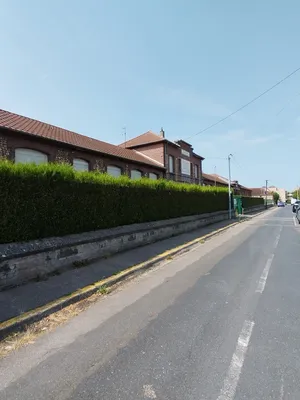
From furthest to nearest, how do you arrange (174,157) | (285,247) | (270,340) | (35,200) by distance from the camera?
1. (174,157)
2. (285,247)
3. (35,200)
4. (270,340)

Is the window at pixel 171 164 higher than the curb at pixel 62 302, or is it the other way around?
the window at pixel 171 164

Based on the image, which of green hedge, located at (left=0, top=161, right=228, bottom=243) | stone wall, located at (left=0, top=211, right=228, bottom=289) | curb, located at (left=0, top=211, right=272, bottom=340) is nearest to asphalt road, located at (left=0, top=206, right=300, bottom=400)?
curb, located at (left=0, top=211, right=272, bottom=340)

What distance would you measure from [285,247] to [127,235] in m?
6.38

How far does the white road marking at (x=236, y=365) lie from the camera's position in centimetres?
286

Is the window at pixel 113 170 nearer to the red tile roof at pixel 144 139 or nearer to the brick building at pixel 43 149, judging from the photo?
the brick building at pixel 43 149

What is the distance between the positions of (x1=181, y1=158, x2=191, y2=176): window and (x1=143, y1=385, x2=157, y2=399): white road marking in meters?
33.8

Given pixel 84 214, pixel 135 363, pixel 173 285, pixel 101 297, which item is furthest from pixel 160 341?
pixel 84 214

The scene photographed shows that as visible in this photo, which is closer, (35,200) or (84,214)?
(35,200)

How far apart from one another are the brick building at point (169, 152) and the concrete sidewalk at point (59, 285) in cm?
2248

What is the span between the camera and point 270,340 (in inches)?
156

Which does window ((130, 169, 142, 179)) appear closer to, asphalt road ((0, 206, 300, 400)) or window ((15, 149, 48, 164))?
window ((15, 149, 48, 164))

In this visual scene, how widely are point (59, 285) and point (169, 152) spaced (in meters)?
28.0

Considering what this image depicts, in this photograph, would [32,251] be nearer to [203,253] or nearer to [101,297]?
[101,297]

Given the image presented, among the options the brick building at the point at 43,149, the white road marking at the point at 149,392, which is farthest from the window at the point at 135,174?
the white road marking at the point at 149,392
